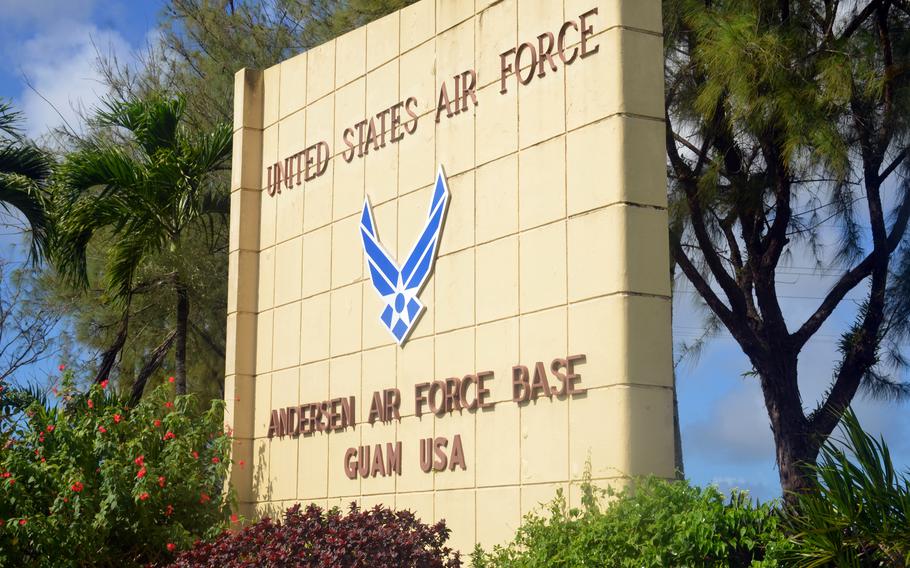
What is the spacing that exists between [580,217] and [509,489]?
7.05ft

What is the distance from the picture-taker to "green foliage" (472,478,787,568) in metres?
7.55

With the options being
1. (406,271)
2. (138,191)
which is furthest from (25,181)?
(406,271)

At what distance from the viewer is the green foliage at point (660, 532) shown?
755 cm

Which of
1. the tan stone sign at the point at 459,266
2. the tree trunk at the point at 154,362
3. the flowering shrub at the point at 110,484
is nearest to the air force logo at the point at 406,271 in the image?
the tan stone sign at the point at 459,266

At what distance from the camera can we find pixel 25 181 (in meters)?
16.9

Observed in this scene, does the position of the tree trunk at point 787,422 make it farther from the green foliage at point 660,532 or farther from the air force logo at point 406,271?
the green foliage at point 660,532

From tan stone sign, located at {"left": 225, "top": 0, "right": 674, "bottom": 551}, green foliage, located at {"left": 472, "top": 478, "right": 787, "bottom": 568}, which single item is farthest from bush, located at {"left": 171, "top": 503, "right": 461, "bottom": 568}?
green foliage, located at {"left": 472, "top": 478, "right": 787, "bottom": 568}

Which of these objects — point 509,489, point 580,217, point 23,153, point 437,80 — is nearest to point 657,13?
point 580,217

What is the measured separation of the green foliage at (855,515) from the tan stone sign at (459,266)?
1.20 metres

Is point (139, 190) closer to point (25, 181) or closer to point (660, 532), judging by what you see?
point (25, 181)

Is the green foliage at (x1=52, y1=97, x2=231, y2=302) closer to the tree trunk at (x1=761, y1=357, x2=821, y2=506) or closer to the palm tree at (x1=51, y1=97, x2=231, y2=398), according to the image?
the palm tree at (x1=51, y1=97, x2=231, y2=398)

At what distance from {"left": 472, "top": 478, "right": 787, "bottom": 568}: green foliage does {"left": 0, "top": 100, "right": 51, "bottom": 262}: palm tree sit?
1080 cm

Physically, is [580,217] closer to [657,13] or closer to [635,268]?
[635,268]

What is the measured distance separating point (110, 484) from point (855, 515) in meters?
7.26
